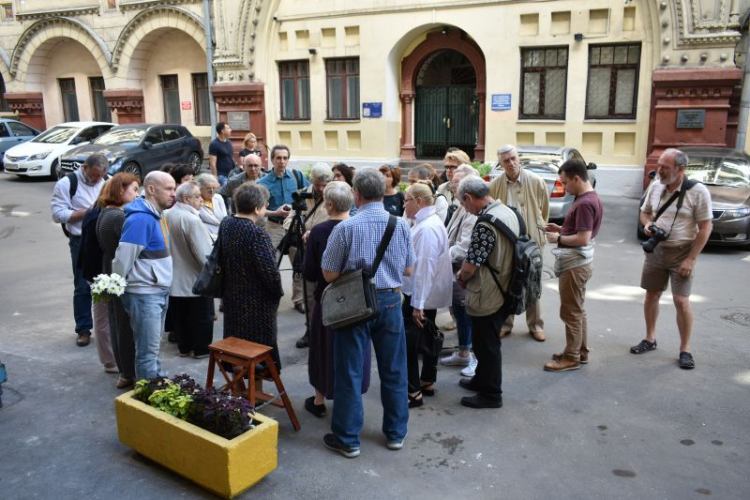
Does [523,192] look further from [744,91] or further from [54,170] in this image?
[54,170]

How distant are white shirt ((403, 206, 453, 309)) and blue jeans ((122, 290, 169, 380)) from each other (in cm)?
202

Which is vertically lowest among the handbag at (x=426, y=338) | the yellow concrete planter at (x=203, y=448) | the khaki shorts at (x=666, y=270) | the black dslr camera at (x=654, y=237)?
the yellow concrete planter at (x=203, y=448)

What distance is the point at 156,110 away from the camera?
2206cm

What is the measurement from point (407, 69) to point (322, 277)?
1403 cm

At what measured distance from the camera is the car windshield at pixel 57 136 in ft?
59.6

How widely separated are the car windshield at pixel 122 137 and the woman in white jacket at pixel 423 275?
13.7 metres

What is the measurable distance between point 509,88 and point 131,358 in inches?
506

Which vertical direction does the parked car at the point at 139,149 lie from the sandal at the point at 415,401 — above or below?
above

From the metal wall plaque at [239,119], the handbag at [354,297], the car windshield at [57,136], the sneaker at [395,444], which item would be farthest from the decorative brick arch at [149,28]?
the sneaker at [395,444]

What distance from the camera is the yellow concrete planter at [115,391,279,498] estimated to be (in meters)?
3.67

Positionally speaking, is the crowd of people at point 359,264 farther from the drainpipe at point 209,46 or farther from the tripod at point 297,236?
the drainpipe at point 209,46

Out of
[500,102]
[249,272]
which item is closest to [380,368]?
[249,272]

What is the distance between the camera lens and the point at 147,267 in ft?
15.5

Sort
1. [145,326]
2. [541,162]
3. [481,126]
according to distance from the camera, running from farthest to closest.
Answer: [481,126], [541,162], [145,326]
